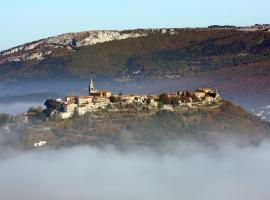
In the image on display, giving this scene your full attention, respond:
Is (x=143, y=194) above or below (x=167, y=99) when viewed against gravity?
below

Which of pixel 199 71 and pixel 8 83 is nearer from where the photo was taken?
pixel 199 71

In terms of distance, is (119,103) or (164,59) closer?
(119,103)

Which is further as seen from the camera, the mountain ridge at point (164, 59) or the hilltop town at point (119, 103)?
the mountain ridge at point (164, 59)

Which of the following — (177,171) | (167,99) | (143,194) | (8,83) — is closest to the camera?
(143,194)

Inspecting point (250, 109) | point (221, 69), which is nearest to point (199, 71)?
point (221, 69)

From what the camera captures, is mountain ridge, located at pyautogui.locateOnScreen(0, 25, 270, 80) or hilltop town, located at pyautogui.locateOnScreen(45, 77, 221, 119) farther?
mountain ridge, located at pyautogui.locateOnScreen(0, 25, 270, 80)

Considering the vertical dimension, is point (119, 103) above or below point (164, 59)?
above

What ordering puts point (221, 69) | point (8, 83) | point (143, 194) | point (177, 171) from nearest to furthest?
point (143, 194) < point (177, 171) < point (221, 69) < point (8, 83)

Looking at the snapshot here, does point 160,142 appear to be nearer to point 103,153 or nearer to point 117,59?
point 103,153

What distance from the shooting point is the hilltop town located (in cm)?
8281

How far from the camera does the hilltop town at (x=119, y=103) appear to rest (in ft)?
272

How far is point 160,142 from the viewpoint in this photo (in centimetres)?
8062

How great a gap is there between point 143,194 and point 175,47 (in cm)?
12244

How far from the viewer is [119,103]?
84938mm
